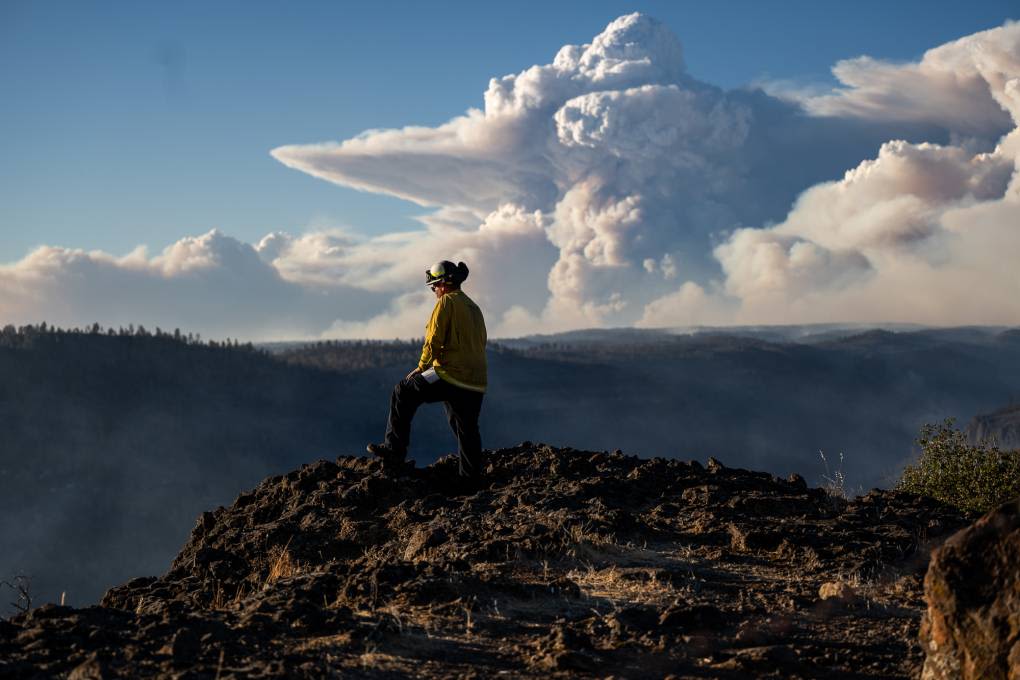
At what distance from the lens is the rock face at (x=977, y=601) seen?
405cm

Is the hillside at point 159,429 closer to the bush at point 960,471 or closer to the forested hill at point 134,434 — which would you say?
the forested hill at point 134,434

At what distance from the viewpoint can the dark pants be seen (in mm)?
9367

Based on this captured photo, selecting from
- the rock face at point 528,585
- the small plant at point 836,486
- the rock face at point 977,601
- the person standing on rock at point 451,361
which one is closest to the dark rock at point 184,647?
the rock face at point 528,585

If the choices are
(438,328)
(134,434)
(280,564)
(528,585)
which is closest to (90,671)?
(528,585)

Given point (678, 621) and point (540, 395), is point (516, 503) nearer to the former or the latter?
point (678, 621)

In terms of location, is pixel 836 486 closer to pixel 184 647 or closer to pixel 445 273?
pixel 445 273

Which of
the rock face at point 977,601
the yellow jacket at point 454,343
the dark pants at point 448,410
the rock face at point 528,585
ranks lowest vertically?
the rock face at point 528,585

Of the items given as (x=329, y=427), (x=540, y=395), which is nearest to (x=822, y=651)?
(x=329, y=427)

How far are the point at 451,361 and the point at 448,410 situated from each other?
51cm

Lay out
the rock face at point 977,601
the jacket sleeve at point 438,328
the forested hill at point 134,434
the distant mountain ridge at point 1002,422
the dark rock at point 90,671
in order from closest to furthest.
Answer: the rock face at point 977,601 → the dark rock at point 90,671 → the jacket sleeve at point 438,328 → the forested hill at point 134,434 → the distant mountain ridge at point 1002,422

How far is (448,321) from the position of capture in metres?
9.24

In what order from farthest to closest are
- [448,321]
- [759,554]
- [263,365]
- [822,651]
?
1. [263,365]
2. [448,321]
3. [759,554]
4. [822,651]

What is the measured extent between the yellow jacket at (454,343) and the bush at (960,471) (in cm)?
531

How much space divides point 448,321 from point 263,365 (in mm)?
162790
